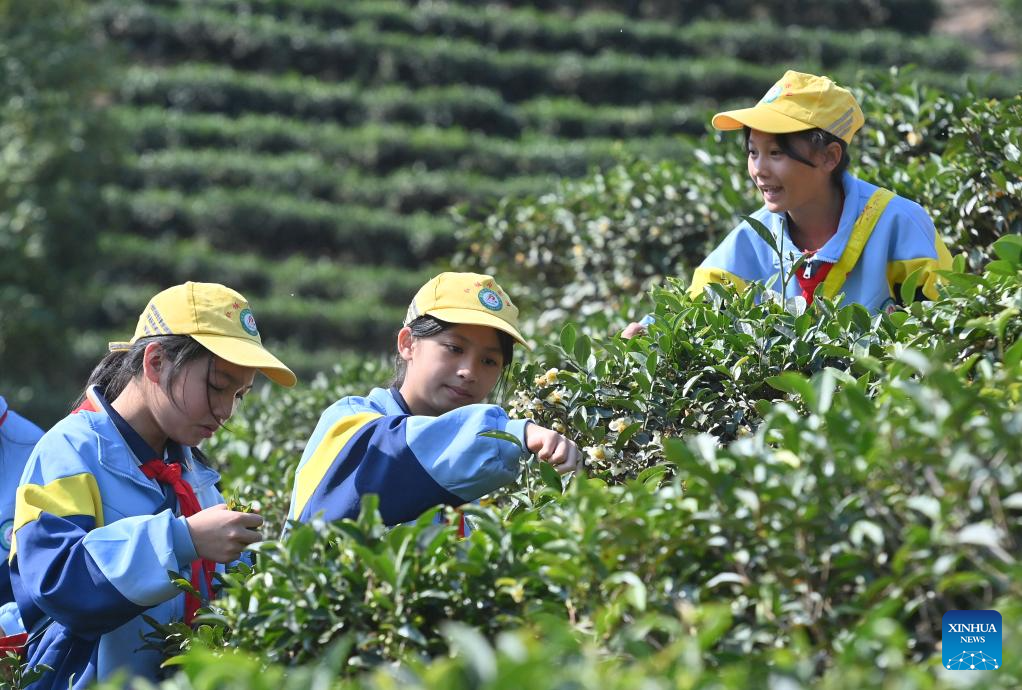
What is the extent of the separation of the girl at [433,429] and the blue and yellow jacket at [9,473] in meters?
0.90

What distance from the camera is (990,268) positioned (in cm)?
218

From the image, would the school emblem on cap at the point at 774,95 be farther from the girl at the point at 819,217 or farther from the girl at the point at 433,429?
Answer: the girl at the point at 433,429

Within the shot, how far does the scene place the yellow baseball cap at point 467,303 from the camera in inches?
105

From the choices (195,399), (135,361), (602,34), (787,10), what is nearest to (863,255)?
(195,399)

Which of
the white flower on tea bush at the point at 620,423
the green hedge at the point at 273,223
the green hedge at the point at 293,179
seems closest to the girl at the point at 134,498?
the white flower on tea bush at the point at 620,423

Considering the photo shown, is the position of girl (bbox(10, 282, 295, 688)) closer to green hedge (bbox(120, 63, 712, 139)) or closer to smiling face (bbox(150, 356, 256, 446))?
smiling face (bbox(150, 356, 256, 446))

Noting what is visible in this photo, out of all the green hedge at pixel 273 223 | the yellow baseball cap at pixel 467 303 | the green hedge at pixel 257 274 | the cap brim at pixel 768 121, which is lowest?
the green hedge at pixel 257 274

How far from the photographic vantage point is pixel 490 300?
2748mm

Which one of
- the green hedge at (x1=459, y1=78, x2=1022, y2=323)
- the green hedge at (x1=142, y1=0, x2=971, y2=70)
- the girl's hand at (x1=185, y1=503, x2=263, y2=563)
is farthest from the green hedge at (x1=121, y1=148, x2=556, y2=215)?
the girl's hand at (x1=185, y1=503, x2=263, y2=563)

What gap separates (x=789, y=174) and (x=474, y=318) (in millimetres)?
906

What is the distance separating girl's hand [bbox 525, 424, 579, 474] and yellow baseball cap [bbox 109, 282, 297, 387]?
25.8 inches

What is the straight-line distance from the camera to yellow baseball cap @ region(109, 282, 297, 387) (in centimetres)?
264

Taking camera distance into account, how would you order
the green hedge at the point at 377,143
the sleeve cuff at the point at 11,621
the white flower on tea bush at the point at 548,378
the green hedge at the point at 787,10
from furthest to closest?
the green hedge at the point at 787,10 < the green hedge at the point at 377,143 < the sleeve cuff at the point at 11,621 < the white flower on tea bush at the point at 548,378

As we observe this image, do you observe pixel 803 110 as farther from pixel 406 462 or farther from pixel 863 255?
pixel 406 462
